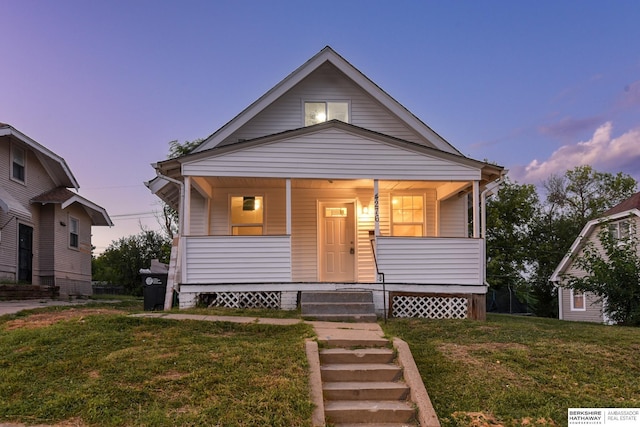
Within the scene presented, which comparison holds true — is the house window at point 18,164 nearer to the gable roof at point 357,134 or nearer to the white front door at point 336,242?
the gable roof at point 357,134

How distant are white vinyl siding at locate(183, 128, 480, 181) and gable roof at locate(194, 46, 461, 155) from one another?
187 centimetres

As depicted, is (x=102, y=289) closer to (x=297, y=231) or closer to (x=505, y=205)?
(x=297, y=231)

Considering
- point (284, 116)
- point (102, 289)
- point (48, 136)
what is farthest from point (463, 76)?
point (102, 289)

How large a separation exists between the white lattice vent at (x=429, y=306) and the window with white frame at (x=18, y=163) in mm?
14129

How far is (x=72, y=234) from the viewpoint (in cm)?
2150

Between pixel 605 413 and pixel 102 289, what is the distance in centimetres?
3253

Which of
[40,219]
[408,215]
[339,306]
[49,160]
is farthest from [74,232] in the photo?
[339,306]

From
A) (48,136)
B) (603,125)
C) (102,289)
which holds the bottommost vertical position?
(102,289)

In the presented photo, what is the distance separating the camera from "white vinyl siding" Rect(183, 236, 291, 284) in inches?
434

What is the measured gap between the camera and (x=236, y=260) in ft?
36.4

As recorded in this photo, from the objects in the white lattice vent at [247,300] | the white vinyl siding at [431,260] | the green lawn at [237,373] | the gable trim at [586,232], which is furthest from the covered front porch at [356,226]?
the gable trim at [586,232]

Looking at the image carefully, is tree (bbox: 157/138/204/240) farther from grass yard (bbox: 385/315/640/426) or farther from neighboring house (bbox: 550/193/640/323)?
grass yard (bbox: 385/315/640/426)

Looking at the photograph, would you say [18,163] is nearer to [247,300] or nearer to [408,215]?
[247,300]

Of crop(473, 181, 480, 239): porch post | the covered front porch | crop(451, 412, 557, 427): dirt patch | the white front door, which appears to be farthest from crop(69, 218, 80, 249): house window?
crop(451, 412, 557, 427): dirt patch
